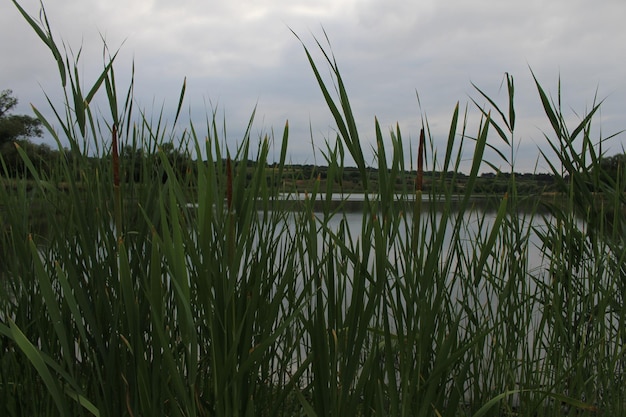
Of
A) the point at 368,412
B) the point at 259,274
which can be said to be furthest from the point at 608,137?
the point at 259,274

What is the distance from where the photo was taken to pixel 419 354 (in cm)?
89

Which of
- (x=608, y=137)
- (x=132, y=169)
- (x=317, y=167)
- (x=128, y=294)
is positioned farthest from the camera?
(x=608, y=137)

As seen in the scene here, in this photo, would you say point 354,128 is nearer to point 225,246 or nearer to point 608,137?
point 225,246

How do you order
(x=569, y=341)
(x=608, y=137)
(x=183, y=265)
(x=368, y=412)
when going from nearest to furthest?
(x=183, y=265) < (x=368, y=412) < (x=569, y=341) < (x=608, y=137)

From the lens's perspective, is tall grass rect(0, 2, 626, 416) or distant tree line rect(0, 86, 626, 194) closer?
tall grass rect(0, 2, 626, 416)

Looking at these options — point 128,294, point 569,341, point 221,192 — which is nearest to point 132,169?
point 221,192

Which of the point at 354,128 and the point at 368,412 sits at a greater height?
the point at 354,128

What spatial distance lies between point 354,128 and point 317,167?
0.94m

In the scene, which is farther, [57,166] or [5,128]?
[5,128]

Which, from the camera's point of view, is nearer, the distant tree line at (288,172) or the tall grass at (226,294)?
the tall grass at (226,294)

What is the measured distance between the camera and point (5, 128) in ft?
91.5

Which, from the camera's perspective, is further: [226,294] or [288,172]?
[288,172]

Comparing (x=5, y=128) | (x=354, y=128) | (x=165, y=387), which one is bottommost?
(x=165, y=387)

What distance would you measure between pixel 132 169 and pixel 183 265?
564mm
